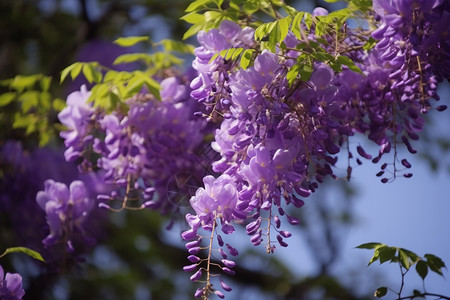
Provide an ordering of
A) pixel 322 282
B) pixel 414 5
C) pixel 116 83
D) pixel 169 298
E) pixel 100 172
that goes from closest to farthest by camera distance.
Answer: pixel 414 5, pixel 116 83, pixel 100 172, pixel 322 282, pixel 169 298

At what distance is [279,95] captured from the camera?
1.82m

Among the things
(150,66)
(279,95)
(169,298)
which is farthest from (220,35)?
(169,298)

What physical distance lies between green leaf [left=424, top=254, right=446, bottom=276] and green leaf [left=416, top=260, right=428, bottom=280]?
0.6 inches

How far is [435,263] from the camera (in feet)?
6.66

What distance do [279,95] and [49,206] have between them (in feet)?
3.50

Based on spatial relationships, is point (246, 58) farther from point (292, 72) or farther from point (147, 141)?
point (147, 141)

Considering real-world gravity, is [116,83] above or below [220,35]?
below

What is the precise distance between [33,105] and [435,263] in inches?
72.8

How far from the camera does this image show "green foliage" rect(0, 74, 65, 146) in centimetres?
281

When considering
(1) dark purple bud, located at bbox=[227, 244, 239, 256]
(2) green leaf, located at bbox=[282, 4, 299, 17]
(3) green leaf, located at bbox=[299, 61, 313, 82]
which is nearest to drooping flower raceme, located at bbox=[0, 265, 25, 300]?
(1) dark purple bud, located at bbox=[227, 244, 239, 256]

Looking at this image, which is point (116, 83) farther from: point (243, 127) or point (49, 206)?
point (243, 127)

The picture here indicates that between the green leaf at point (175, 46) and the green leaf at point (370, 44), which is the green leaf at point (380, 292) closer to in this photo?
the green leaf at point (370, 44)

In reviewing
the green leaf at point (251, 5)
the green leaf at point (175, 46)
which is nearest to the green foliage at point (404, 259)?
the green leaf at point (251, 5)

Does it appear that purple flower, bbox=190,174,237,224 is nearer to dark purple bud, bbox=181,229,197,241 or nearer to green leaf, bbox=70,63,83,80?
dark purple bud, bbox=181,229,197,241
